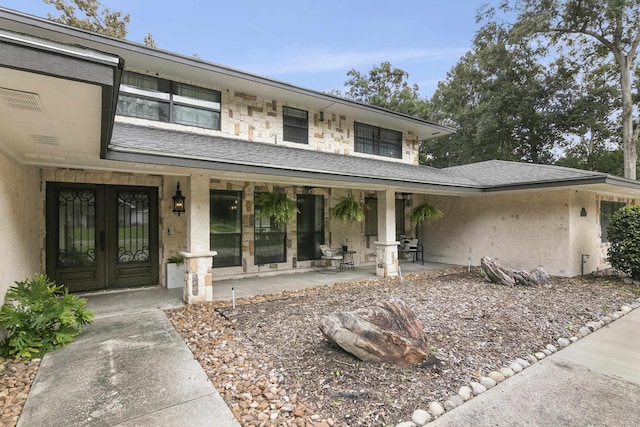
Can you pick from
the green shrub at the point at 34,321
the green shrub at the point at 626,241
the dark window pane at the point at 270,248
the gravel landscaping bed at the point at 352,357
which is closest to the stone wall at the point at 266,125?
the dark window pane at the point at 270,248

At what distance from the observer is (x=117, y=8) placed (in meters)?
14.4

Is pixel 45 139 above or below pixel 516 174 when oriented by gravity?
below

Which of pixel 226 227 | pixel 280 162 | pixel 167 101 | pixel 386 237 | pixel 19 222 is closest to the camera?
pixel 19 222

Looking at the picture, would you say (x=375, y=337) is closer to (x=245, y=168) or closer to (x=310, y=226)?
(x=245, y=168)

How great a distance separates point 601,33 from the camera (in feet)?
52.2

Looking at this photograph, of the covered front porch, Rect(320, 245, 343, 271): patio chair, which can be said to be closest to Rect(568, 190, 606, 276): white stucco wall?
the covered front porch

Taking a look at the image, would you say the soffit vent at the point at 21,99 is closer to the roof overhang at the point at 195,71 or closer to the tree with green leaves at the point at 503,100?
the roof overhang at the point at 195,71

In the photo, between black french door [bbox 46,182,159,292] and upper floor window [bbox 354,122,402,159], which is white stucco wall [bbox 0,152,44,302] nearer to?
black french door [bbox 46,182,159,292]

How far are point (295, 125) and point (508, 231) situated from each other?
24.1ft

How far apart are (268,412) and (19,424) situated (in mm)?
1909

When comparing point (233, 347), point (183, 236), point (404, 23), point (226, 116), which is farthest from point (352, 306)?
point (404, 23)

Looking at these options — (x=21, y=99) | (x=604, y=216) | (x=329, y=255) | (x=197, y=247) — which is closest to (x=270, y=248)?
(x=329, y=255)

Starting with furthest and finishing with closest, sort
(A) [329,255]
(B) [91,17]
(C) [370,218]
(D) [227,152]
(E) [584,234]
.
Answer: (B) [91,17] < (C) [370,218] < (E) [584,234] < (A) [329,255] < (D) [227,152]

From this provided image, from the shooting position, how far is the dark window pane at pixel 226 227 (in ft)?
24.5
